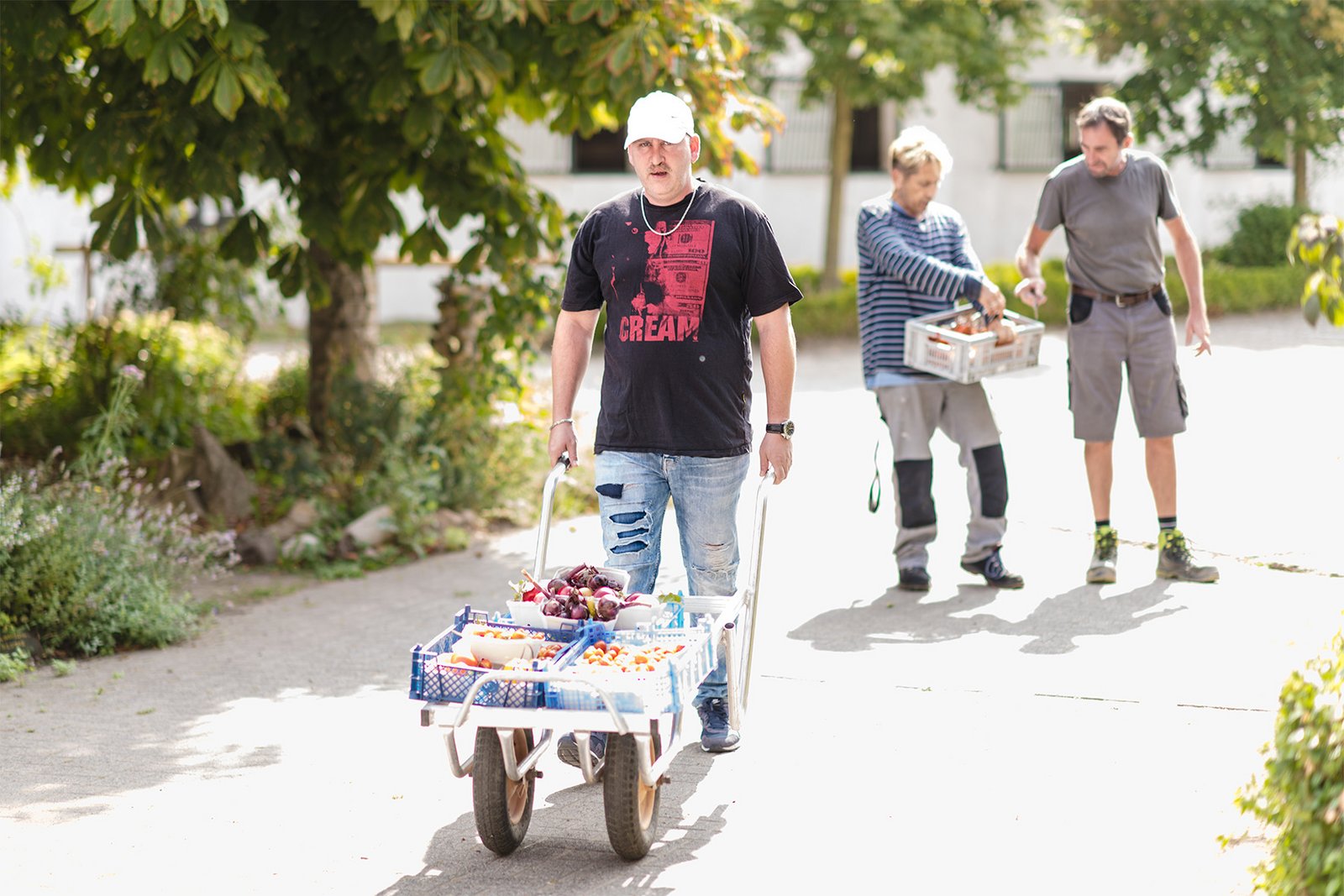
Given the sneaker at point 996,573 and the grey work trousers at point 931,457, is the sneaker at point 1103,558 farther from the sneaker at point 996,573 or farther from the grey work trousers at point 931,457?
the grey work trousers at point 931,457

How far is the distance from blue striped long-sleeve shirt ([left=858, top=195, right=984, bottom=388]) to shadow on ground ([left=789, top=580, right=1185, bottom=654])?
1.03 metres

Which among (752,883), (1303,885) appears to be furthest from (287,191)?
(1303,885)

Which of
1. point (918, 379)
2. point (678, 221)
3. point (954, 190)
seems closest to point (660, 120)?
point (678, 221)

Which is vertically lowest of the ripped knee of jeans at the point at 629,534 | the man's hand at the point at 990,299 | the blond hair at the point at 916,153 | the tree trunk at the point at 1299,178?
the ripped knee of jeans at the point at 629,534

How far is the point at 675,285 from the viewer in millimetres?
4941

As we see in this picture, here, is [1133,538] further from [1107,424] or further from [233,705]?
[233,705]

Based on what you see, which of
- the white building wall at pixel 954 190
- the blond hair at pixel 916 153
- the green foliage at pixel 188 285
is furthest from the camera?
the white building wall at pixel 954 190

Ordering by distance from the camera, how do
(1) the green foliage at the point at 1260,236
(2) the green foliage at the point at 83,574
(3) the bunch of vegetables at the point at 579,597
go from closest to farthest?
(3) the bunch of vegetables at the point at 579,597 < (2) the green foliage at the point at 83,574 < (1) the green foliage at the point at 1260,236

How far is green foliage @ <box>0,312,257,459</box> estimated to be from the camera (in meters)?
10.7

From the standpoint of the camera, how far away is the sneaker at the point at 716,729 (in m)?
5.30

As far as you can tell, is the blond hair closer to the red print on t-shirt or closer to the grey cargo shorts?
the grey cargo shorts

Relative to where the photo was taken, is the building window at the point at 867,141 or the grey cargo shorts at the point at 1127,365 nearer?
the grey cargo shorts at the point at 1127,365

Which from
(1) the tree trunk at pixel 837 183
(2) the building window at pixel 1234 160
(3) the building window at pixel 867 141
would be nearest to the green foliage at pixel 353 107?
(1) the tree trunk at pixel 837 183

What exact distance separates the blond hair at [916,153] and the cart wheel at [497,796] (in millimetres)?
3596
